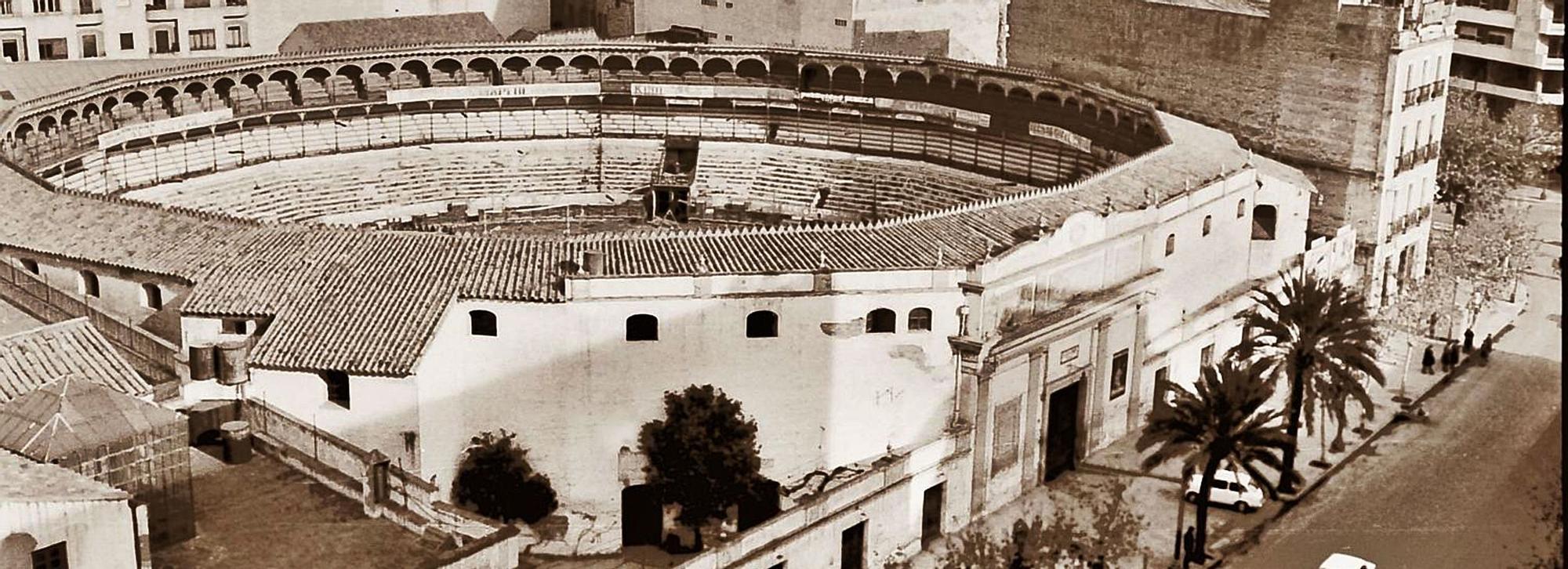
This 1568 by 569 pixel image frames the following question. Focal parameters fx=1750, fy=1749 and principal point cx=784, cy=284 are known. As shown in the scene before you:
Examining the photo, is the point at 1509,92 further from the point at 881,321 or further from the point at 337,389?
the point at 337,389

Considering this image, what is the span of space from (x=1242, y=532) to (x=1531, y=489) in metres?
9.80

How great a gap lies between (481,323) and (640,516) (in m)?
7.44

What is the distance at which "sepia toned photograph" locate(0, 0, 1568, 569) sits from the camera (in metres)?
44.3

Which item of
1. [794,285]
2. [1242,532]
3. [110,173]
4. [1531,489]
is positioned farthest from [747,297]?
[110,173]

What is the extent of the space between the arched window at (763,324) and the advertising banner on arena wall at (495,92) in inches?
1865

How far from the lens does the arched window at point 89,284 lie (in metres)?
54.4

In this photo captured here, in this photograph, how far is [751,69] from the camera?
9662cm

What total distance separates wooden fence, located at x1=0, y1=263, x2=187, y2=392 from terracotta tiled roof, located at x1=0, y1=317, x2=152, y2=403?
3.32 ft

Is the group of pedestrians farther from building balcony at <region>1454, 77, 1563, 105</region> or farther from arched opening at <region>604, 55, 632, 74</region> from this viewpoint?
arched opening at <region>604, 55, 632, 74</region>

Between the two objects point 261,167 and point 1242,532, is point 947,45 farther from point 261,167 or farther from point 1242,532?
point 1242,532

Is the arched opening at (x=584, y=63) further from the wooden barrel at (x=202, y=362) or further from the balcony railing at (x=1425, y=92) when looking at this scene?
the wooden barrel at (x=202, y=362)

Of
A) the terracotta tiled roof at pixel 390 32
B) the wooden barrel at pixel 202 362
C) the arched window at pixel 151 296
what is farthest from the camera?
the terracotta tiled roof at pixel 390 32

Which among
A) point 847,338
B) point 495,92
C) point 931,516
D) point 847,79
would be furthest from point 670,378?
point 847,79

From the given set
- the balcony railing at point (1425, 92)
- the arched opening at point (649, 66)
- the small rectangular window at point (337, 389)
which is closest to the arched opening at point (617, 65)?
the arched opening at point (649, 66)
